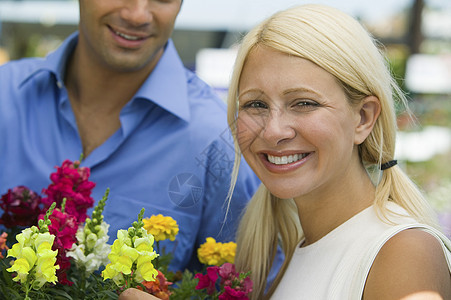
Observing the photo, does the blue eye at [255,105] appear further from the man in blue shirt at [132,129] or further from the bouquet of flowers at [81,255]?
the man in blue shirt at [132,129]

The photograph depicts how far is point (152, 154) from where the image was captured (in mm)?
2229

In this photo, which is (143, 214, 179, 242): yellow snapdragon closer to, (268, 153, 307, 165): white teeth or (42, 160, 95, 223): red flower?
(42, 160, 95, 223): red flower

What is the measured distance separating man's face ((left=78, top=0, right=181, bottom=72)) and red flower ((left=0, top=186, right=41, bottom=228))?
0.70 meters

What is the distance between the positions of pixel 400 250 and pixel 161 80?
1350mm

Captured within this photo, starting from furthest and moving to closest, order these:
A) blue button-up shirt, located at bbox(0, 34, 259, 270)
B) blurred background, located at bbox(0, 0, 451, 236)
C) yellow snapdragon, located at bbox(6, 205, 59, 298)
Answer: blurred background, located at bbox(0, 0, 451, 236) < blue button-up shirt, located at bbox(0, 34, 259, 270) < yellow snapdragon, located at bbox(6, 205, 59, 298)

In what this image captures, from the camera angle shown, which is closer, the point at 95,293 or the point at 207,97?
the point at 95,293

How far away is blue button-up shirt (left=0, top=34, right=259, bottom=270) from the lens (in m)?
2.17

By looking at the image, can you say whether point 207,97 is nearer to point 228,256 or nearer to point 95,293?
point 228,256

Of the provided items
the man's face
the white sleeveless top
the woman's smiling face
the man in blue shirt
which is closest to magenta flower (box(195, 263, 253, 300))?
the white sleeveless top

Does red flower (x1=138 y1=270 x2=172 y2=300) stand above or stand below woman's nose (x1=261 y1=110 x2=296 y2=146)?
below

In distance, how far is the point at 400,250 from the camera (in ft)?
4.46

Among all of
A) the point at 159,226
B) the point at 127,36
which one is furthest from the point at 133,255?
the point at 127,36

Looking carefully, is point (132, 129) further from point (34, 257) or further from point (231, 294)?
point (34, 257)

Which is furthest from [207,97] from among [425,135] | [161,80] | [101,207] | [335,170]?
[425,135]
